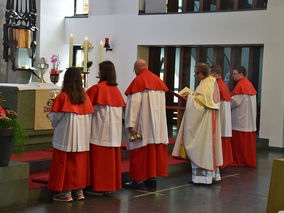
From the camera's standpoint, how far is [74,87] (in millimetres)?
6176

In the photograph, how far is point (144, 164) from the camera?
23.6 feet

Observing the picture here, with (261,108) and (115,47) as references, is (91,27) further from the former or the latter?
(261,108)

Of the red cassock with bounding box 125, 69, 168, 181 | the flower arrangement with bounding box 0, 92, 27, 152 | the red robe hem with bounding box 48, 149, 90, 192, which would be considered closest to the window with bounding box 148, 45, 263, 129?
the red cassock with bounding box 125, 69, 168, 181

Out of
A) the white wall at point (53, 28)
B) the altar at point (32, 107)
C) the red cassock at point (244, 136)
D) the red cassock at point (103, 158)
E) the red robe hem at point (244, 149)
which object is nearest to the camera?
the red cassock at point (103, 158)

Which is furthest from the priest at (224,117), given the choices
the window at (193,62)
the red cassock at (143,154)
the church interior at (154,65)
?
the window at (193,62)

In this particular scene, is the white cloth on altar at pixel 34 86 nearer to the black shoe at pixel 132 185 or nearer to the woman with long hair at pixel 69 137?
the woman with long hair at pixel 69 137

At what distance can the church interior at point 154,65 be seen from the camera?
6320 mm

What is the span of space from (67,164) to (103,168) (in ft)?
1.69

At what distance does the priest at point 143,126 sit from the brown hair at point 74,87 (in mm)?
1084

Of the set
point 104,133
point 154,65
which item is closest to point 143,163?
point 104,133

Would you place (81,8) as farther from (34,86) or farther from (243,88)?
(34,86)

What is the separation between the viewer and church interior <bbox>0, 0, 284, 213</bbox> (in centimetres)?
632

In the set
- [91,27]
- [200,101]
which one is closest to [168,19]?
[91,27]

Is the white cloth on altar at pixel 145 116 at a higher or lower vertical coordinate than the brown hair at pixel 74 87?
lower
